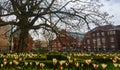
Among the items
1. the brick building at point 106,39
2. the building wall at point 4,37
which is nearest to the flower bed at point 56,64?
the building wall at point 4,37

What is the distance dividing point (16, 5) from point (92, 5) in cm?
645

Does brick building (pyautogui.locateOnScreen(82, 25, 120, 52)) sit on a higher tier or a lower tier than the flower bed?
lower

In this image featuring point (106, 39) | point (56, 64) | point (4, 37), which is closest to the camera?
point (56, 64)

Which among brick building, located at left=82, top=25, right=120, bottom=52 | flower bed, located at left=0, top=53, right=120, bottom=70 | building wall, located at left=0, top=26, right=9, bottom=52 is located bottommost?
brick building, located at left=82, top=25, right=120, bottom=52

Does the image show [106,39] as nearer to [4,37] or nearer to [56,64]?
[4,37]

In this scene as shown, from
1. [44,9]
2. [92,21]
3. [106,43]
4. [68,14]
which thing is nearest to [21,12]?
[44,9]

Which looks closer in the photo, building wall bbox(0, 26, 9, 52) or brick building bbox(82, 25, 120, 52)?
building wall bbox(0, 26, 9, 52)

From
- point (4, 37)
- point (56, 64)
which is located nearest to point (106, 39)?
point (4, 37)

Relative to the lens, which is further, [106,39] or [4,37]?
[106,39]

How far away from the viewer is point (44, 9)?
26.2 metres

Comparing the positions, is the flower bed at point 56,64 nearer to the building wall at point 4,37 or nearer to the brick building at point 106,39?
the building wall at point 4,37

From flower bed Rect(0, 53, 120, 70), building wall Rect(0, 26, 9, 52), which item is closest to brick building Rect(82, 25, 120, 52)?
building wall Rect(0, 26, 9, 52)

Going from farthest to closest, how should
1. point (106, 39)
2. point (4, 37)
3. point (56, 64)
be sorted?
1. point (106, 39)
2. point (4, 37)
3. point (56, 64)

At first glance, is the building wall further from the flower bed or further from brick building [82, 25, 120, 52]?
brick building [82, 25, 120, 52]
